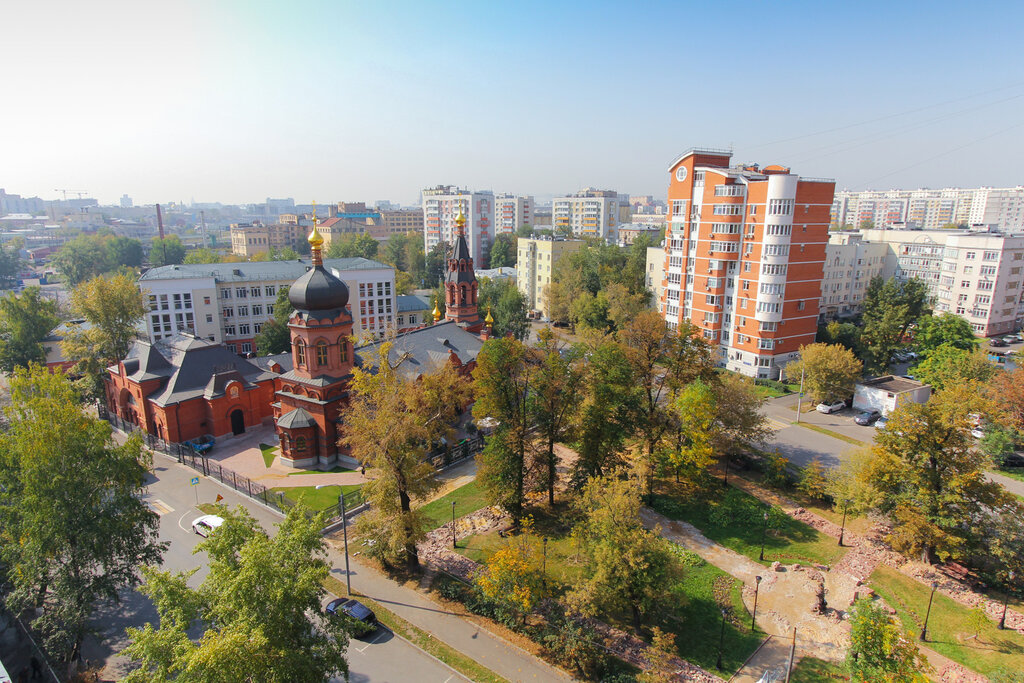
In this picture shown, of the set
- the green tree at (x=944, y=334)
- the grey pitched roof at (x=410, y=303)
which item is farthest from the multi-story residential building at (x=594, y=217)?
the green tree at (x=944, y=334)

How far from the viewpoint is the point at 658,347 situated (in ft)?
120

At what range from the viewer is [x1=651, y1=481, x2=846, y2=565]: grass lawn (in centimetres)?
2762

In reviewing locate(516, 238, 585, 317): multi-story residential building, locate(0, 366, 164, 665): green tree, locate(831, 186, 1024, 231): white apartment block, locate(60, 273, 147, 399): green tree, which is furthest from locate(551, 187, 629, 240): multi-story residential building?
locate(0, 366, 164, 665): green tree

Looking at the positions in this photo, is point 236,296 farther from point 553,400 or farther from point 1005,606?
point 1005,606

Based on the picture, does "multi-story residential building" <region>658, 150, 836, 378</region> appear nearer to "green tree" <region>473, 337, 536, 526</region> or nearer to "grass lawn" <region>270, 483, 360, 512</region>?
"green tree" <region>473, 337, 536, 526</region>

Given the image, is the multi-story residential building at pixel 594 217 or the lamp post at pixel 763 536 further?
the multi-story residential building at pixel 594 217

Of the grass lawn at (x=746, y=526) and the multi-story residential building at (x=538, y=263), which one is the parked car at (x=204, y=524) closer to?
the grass lawn at (x=746, y=526)

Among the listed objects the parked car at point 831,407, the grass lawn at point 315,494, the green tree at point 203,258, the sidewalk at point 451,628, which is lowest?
the sidewalk at point 451,628

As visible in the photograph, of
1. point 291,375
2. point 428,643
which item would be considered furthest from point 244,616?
point 291,375

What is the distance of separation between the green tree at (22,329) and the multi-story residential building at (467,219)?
243ft

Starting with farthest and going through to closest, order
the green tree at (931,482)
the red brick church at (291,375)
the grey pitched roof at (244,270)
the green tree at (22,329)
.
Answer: the grey pitched roof at (244,270) < the green tree at (22,329) < the red brick church at (291,375) < the green tree at (931,482)

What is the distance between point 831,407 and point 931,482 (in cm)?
2241

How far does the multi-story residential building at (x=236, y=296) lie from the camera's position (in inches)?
2370

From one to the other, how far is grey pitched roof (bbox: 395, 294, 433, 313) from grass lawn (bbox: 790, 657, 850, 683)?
6228cm
